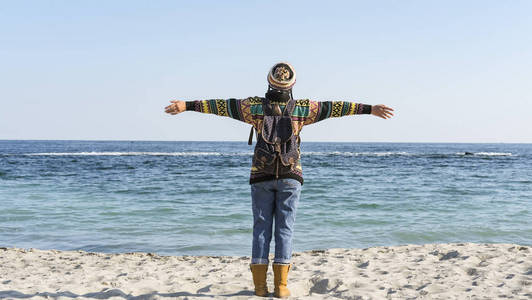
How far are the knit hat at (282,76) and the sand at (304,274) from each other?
6.40 feet

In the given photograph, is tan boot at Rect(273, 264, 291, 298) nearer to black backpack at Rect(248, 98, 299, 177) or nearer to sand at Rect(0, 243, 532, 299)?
sand at Rect(0, 243, 532, 299)

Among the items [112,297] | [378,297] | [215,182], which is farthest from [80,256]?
[215,182]

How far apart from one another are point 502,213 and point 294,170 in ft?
30.2

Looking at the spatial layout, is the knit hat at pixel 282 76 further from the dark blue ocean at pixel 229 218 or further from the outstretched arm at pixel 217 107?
the dark blue ocean at pixel 229 218

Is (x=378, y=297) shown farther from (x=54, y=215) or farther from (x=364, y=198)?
(x=364, y=198)

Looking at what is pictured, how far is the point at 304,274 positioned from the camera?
209 inches

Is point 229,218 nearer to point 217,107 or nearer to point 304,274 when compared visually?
point 304,274

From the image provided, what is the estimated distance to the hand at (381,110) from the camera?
398 cm

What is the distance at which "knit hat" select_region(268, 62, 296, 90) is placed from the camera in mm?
3836

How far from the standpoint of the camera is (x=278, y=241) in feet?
13.0

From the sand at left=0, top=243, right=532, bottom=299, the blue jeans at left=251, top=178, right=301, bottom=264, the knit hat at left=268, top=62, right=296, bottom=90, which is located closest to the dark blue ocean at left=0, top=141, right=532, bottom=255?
the sand at left=0, top=243, right=532, bottom=299

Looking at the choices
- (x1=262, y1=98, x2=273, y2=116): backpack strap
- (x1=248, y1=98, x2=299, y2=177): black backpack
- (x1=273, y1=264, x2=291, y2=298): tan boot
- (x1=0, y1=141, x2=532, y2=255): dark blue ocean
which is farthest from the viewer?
(x1=0, y1=141, x2=532, y2=255): dark blue ocean

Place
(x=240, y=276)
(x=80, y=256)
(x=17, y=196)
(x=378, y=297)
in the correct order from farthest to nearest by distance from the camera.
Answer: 1. (x=17, y=196)
2. (x=80, y=256)
3. (x=240, y=276)
4. (x=378, y=297)

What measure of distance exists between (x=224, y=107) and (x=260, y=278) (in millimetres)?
1552
